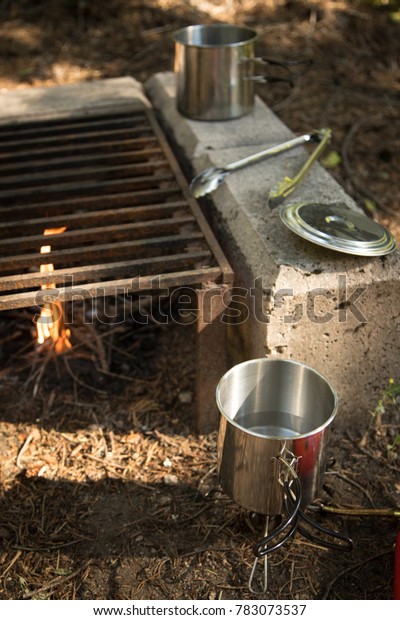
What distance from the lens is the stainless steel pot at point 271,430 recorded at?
1918mm

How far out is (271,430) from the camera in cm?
237

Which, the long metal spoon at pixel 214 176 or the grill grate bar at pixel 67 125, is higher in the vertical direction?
the long metal spoon at pixel 214 176

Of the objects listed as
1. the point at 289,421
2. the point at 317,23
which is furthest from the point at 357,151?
the point at 289,421

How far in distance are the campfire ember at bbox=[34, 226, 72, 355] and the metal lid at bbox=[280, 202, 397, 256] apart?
33.5 inches

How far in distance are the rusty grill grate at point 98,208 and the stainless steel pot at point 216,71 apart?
9.4 inches

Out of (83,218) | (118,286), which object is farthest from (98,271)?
(83,218)

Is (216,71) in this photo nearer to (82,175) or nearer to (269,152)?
(269,152)

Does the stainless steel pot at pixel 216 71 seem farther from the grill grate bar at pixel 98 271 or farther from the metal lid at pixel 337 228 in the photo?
the grill grate bar at pixel 98 271

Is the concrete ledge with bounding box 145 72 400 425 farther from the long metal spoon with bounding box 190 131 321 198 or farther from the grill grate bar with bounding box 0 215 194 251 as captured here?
the grill grate bar with bounding box 0 215 194 251

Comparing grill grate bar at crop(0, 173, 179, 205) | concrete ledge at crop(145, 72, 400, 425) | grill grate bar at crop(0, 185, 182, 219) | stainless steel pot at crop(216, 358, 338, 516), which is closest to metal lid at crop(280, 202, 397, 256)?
concrete ledge at crop(145, 72, 400, 425)

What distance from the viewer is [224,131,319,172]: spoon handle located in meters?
2.72

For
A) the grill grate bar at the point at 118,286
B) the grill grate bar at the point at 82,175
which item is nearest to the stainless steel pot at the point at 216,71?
the grill grate bar at the point at 82,175

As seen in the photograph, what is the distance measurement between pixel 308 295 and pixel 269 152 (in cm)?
83

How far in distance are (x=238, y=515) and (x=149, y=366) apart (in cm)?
86
